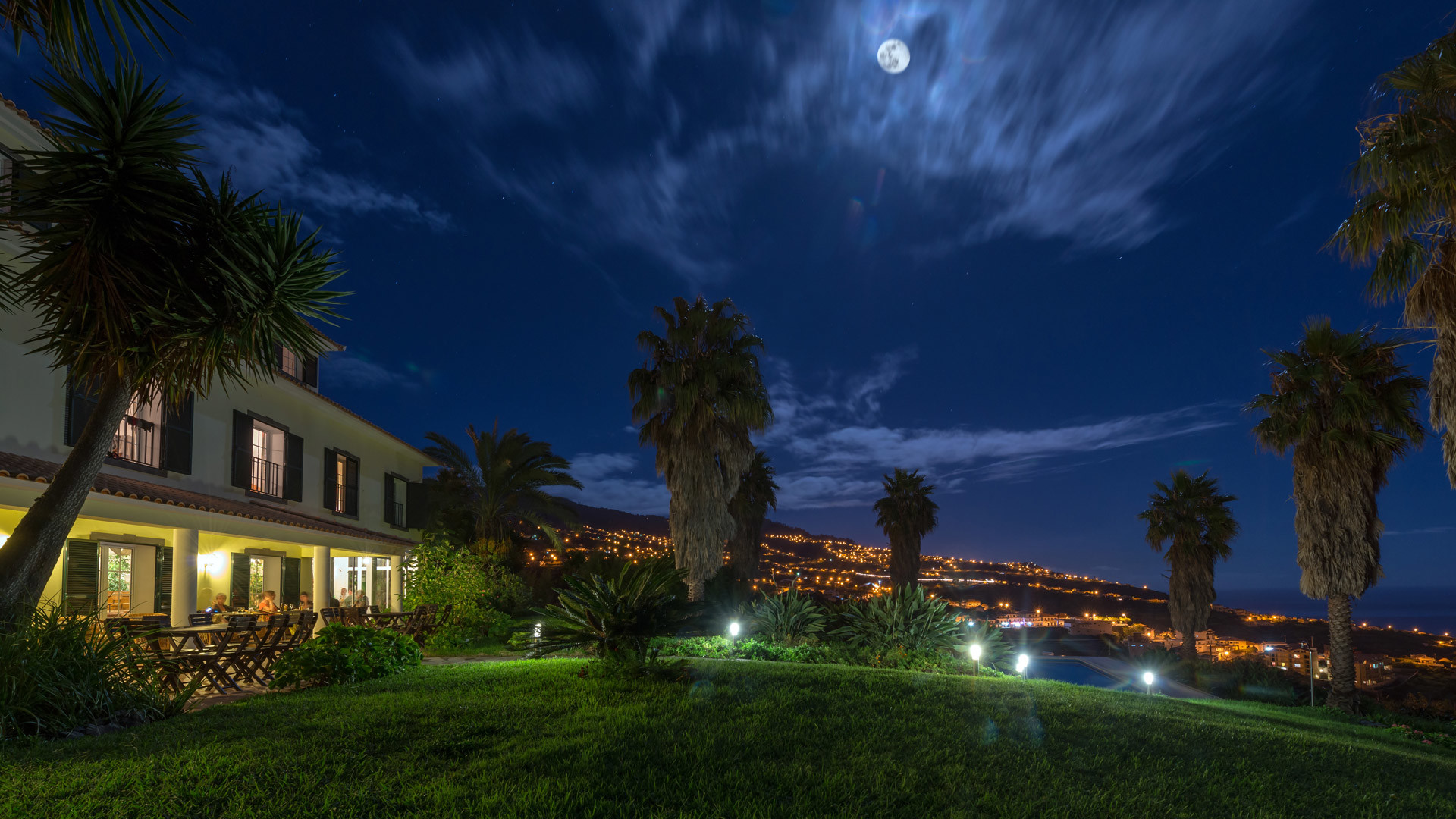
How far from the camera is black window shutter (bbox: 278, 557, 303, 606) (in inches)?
758

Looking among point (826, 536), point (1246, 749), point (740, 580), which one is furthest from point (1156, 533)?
point (826, 536)

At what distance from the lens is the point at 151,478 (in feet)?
40.8

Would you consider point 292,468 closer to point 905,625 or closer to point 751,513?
point 905,625

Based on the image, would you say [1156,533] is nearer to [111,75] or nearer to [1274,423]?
[1274,423]

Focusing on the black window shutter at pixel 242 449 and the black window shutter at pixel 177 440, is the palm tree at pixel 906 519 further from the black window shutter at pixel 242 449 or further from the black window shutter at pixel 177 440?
the black window shutter at pixel 177 440

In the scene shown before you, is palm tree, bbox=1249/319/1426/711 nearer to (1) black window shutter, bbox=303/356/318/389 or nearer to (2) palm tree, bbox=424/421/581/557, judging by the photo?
(2) palm tree, bbox=424/421/581/557

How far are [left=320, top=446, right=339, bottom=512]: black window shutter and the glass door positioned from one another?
5551mm

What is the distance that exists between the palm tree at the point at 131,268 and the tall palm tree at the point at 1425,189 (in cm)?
1275

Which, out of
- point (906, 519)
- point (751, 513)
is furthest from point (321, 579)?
point (906, 519)

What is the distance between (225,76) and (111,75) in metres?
14.4

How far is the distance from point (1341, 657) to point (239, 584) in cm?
2614

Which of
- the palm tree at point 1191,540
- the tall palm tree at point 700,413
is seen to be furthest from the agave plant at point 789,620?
the palm tree at point 1191,540

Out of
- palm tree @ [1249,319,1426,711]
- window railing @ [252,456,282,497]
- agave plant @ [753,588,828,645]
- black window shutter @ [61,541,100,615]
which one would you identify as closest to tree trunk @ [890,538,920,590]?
palm tree @ [1249,319,1426,711]

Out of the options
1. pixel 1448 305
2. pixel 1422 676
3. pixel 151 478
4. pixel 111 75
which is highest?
pixel 111 75
